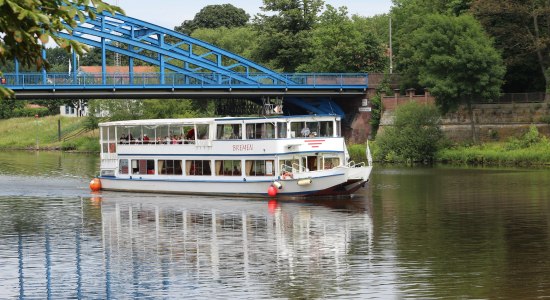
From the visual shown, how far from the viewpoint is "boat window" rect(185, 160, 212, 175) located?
5419 centimetres

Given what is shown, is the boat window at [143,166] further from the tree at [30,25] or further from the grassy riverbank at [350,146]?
the tree at [30,25]

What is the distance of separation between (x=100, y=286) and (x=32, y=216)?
1838 centimetres

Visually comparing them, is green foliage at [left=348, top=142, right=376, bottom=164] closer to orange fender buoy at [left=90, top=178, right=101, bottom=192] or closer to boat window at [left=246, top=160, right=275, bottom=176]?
orange fender buoy at [left=90, top=178, right=101, bottom=192]

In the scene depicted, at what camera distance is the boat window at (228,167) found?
52.9 meters

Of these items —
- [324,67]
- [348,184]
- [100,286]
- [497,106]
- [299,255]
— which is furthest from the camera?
[324,67]

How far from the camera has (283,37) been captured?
110438 millimetres

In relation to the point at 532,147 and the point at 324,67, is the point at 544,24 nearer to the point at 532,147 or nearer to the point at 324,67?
the point at 532,147

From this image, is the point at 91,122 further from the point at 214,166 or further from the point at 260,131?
the point at 260,131

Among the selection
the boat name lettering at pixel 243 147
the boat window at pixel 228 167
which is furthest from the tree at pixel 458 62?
the boat name lettering at pixel 243 147

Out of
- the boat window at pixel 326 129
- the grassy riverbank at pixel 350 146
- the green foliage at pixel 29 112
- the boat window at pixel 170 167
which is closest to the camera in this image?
the boat window at pixel 326 129

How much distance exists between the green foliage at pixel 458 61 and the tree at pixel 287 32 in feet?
87.4

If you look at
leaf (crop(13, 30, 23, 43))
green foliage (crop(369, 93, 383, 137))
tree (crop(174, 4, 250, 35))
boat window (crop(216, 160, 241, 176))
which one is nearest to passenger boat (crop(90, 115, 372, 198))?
boat window (crop(216, 160, 241, 176))

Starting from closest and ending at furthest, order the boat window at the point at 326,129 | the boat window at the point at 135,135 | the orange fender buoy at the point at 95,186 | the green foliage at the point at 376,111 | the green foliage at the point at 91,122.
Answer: the boat window at the point at 326,129 < the boat window at the point at 135,135 < the orange fender buoy at the point at 95,186 < the green foliage at the point at 376,111 < the green foliage at the point at 91,122

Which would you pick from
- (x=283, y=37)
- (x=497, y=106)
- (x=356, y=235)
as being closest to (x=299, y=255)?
(x=356, y=235)
